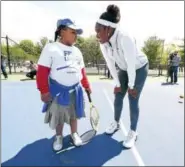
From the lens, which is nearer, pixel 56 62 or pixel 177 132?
pixel 56 62

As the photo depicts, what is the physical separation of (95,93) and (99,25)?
5538 mm

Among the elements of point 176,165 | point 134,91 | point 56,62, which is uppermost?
point 56,62

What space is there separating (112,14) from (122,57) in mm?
612

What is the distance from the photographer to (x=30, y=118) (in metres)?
5.68

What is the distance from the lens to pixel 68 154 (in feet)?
12.4

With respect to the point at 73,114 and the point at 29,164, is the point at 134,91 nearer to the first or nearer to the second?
the point at 73,114

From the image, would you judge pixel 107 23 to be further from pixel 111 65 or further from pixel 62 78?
pixel 62 78

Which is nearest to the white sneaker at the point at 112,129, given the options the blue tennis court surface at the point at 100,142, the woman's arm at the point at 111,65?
the blue tennis court surface at the point at 100,142

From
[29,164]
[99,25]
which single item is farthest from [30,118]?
[99,25]

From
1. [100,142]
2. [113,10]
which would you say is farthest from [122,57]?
[100,142]

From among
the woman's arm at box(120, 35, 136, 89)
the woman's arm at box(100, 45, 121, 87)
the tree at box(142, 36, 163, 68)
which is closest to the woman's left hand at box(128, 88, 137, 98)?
the woman's arm at box(120, 35, 136, 89)

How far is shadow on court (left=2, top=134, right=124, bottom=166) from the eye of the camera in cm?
353

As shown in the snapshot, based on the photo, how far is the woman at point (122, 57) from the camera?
12.2ft

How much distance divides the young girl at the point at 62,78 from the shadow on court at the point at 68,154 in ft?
0.56
